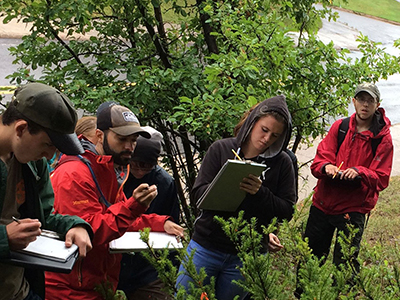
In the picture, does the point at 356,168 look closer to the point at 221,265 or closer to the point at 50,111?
the point at 221,265

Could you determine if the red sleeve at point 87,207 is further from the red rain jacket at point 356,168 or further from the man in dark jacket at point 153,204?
the red rain jacket at point 356,168

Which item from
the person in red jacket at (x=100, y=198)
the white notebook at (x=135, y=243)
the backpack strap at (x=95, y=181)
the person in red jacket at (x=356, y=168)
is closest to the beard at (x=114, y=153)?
the person in red jacket at (x=100, y=198)

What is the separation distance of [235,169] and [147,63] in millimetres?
2545

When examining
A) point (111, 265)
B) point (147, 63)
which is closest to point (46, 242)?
→ point (111, 265)

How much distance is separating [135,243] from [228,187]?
60 centimetres

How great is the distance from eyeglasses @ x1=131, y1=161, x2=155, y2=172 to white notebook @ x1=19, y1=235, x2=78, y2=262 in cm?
127

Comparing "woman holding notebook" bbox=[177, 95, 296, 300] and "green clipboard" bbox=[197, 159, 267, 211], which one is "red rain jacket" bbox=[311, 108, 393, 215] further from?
"green clipboard" bbox=[197, 159, 267, 211]

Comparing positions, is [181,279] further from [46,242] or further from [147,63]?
[147,63]

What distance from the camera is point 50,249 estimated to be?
2113 millimetres

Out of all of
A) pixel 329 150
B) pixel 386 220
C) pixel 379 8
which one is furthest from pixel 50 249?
pixel 379 8

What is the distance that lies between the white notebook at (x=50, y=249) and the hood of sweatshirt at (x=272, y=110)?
1.35 metres

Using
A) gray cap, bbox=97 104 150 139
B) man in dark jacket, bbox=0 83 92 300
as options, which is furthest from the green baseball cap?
gray cap, bbox=97 104 150 139

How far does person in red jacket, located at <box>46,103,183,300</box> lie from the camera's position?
2.56m

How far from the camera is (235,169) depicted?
9.28 feet
